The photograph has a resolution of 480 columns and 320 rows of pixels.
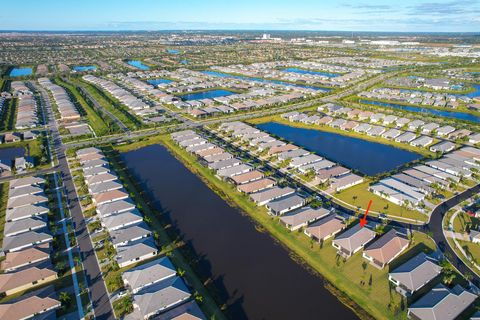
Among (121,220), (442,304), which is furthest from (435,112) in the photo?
(121,220)

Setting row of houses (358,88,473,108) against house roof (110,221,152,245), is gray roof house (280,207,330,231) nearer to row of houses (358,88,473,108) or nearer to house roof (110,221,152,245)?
house roof (110,221,152,245)

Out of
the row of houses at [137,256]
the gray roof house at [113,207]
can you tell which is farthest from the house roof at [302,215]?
the gray roof house at [113,207]

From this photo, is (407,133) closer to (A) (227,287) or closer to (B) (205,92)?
(A) (227,287)

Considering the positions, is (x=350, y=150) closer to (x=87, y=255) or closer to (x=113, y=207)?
(x=113, y=207)

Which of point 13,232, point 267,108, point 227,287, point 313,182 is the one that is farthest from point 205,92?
point 227,287

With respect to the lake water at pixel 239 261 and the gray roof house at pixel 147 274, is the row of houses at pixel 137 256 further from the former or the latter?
the lake water at pixel 239 261

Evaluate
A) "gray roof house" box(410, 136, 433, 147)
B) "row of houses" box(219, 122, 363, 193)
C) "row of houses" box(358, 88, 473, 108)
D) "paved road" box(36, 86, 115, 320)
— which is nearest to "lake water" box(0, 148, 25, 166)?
"paved road" box(36, 86, 115, 320)
